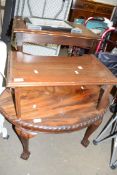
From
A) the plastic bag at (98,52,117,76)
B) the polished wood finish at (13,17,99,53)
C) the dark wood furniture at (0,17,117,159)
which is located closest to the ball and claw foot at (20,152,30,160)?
the dark wood furniture at (0,17,117,159)

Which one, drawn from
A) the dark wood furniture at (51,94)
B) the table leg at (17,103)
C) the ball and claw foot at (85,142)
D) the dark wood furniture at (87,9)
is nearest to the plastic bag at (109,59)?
the dark wood furniture at (51,94)

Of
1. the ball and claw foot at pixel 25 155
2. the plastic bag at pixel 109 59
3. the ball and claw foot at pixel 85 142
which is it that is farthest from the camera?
the plastic bag at pixel 109 59

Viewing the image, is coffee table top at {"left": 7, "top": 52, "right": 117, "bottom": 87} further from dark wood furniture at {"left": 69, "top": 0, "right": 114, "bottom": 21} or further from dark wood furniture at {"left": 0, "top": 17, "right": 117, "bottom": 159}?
dark wood furniture at {"left": 69, "top": 0, "right": 114, "bottom": 21}

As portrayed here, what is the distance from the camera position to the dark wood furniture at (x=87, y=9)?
3.15 metres

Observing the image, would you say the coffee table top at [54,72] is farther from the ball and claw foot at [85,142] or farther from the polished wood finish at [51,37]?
the ball and claw foot at [85,142]

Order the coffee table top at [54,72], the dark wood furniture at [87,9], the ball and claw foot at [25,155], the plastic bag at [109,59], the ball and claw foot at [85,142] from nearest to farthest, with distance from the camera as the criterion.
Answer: the coffee table top at [54,72] < the ball and claw foot at [25,155] < the ball and claw foot at [85,142] < the plastic bag at [109,59] < the dark wood furniture at [87,9]

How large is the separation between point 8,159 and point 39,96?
19.6 inches

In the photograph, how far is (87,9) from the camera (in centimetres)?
322

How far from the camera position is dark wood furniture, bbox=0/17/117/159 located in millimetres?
1038

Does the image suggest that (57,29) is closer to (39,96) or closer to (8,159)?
(39,96)

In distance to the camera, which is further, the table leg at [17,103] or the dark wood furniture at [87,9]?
the dark wood furniture at [87,9]

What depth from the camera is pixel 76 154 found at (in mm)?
1489

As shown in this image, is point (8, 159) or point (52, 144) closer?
point (8, 159)

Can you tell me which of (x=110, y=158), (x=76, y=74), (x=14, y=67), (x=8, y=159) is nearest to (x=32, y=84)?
(x=14, y=67)
